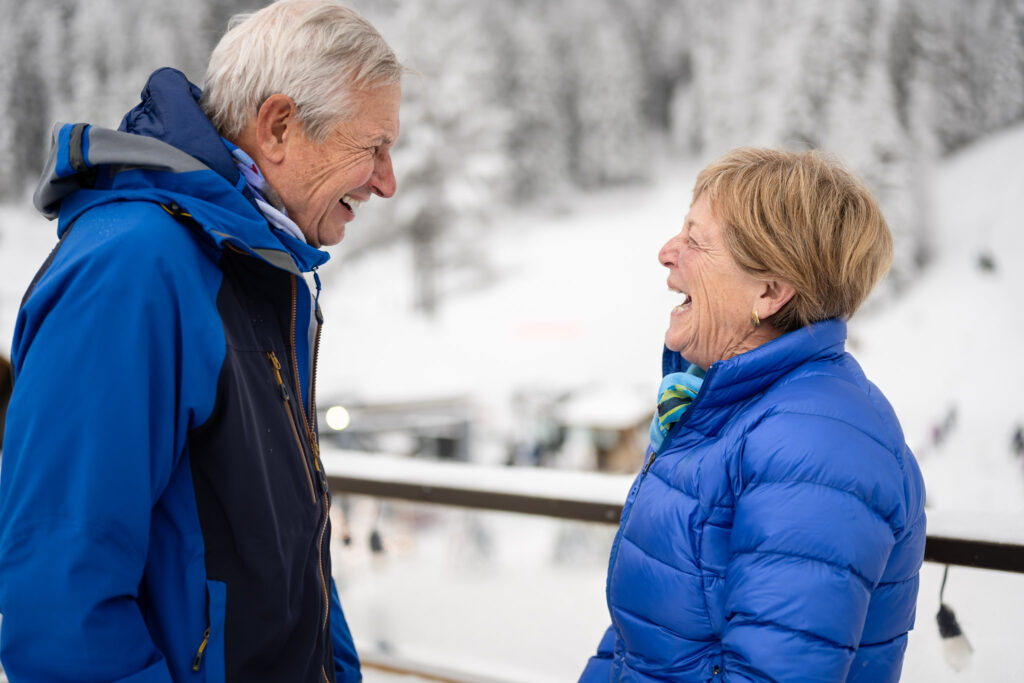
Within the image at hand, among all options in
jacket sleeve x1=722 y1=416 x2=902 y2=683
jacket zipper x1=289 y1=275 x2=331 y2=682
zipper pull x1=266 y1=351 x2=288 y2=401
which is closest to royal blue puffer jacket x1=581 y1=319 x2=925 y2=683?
jacket sleeve x1=722 y1=416 x2=902 y2=683

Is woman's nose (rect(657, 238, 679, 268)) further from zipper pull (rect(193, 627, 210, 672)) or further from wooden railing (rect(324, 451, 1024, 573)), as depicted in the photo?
wooden railing (rect(324, 451, 1024, 573))

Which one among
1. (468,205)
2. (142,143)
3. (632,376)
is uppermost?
(142,143)

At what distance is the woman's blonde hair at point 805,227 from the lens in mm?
1031

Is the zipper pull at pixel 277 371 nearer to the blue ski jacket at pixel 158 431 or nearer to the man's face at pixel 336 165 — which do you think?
the blue ski jacket at pixel 158 431

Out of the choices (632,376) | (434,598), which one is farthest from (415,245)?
(434,598)

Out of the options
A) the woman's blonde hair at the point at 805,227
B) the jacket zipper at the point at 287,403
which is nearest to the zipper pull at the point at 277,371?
the jacket zipper at the point at 287,403

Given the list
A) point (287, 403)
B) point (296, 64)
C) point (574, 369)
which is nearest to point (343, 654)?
point (287, 403)

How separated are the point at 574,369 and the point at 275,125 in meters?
5.52

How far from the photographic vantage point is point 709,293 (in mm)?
1119

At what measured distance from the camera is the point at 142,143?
900mm

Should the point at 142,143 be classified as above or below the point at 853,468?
above

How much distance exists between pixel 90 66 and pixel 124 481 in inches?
264

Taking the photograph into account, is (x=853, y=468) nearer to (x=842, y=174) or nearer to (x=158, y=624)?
(x=842, y=174)

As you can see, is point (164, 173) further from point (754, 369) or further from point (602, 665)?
point (602, 665)
